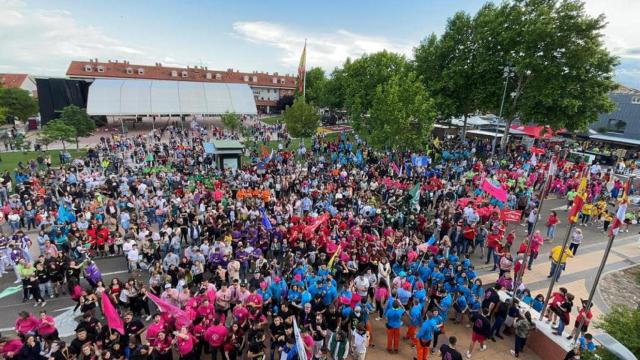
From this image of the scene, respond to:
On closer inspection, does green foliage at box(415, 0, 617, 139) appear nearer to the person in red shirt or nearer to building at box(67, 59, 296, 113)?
the person in red shirt

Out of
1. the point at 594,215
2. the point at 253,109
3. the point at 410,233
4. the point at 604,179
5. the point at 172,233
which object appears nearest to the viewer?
the point at 172,233

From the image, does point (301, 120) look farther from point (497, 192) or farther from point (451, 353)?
point (451, 353)

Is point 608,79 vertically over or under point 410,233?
over

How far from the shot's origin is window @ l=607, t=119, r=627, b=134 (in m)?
45.5

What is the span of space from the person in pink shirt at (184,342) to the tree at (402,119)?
22178 mm

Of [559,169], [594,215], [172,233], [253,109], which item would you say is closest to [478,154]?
[559,169]

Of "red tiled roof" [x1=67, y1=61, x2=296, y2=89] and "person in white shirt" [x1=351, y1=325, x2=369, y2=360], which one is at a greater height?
"red tiled roof" [x1=67, y1=61, x2=296, y2=89]

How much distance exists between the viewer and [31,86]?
80.3 m

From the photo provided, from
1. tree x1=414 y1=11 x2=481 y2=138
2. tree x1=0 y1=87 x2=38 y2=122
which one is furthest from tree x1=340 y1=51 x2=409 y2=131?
tree x1=0 y1=87 x2=38 y2=122

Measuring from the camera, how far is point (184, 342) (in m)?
7.98

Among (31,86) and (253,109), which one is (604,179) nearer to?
(253,109)

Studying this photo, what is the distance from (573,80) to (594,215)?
50.5 ft

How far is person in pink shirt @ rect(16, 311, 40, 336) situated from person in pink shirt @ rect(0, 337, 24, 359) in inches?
17.1

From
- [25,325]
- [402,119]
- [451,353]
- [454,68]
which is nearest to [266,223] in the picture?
[25,325]
